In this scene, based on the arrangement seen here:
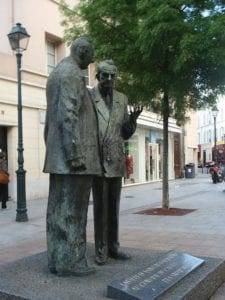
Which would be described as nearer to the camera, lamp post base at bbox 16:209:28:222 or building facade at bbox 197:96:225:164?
lamp post base at bbox 16:209:28:222

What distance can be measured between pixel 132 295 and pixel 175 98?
9.20 metres

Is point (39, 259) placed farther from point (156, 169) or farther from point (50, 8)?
point (156, 169)

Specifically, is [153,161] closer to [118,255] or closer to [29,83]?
[29,83]

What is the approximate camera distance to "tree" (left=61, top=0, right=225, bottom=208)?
11.9 meters

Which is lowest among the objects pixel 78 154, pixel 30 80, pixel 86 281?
pixel 86 281

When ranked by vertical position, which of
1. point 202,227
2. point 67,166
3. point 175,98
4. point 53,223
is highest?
point 175,98

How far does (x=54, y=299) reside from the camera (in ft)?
14.8

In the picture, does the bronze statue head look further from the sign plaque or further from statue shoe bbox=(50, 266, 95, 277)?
the sign plaque

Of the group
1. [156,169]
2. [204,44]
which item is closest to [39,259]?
[204,44]

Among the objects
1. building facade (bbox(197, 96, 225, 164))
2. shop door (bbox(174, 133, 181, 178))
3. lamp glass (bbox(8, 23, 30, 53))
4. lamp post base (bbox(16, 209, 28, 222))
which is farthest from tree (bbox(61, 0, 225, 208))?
building facade (bbox(197, 96, 225, 164))

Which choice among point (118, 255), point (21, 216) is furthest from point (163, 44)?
point (118, 255)

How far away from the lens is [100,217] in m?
5.81

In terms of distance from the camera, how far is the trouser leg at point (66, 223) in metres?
5.22

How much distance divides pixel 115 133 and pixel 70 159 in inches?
37.1
